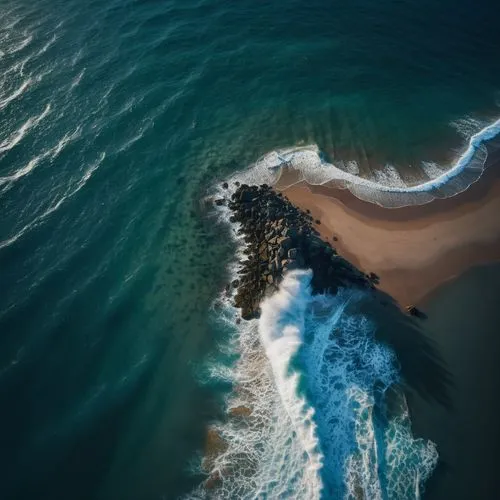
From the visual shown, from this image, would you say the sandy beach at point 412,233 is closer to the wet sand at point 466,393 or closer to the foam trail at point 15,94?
the wet sand at point 466,393

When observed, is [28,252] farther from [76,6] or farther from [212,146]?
[76,6]

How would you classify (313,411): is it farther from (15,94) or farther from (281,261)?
(15,94)

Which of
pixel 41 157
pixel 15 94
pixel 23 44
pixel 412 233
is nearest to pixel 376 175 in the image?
pixel 412 233

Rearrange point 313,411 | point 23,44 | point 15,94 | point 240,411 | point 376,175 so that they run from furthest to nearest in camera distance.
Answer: point 23,44 → point 15,94 → point 376,175 → point 240,411 → point 313,411

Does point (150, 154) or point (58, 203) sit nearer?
point (58, 203)

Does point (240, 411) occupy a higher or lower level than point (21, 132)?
lower

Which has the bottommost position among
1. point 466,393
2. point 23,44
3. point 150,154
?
point 466,393

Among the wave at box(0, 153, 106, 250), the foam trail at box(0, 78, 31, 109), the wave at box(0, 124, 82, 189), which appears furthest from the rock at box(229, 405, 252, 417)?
the foam trail at box(0, 78, 31, 109)
